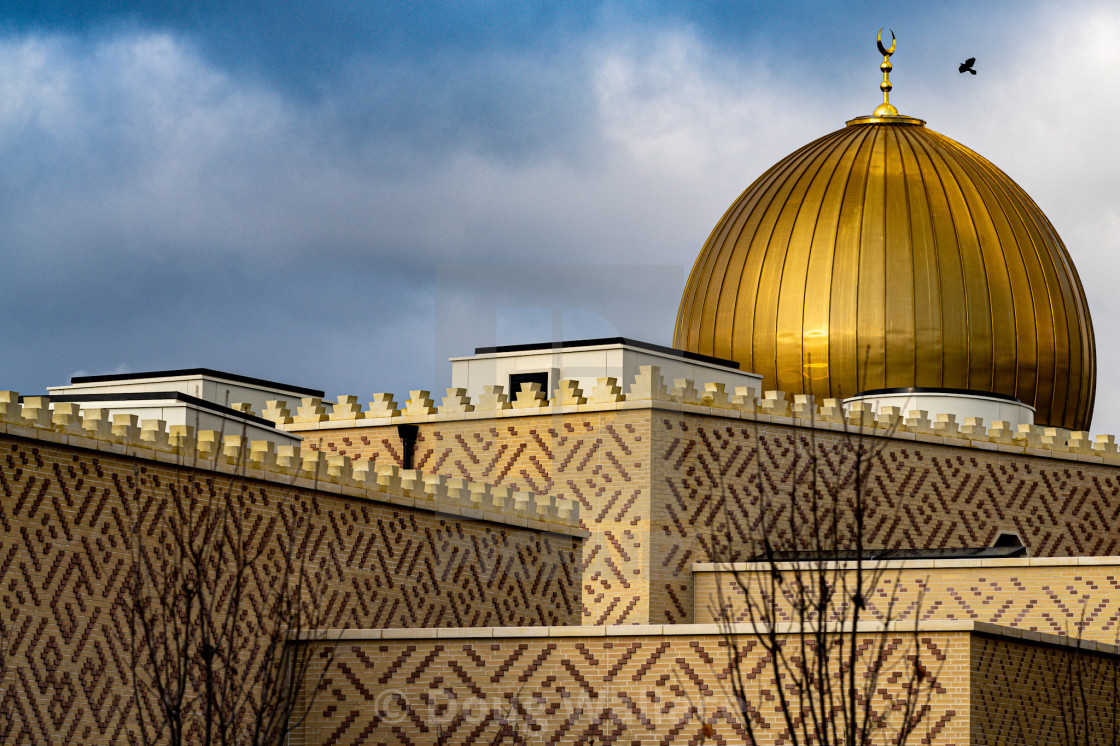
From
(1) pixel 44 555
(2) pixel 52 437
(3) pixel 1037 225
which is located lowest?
(1) pixel 44 555

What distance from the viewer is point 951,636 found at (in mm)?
18703

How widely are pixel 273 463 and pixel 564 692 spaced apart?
4955mm

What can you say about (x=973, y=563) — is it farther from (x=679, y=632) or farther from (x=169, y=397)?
(x=169, y=397)

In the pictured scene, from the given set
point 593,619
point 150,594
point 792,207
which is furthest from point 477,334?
point 150,594

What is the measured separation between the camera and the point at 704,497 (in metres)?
27.7

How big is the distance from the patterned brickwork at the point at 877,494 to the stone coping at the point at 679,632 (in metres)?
5.96

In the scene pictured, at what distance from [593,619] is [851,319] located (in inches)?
311

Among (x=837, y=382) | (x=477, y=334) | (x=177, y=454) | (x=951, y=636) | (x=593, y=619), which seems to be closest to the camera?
(x=951, y=636)

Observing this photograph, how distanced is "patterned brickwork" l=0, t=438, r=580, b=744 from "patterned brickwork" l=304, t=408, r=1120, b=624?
4.50 metres

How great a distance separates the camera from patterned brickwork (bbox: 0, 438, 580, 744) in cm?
1942

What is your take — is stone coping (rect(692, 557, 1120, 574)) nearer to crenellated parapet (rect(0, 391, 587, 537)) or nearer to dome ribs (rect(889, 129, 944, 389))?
crenellated parapet (rect(0, 391, 587, 537))

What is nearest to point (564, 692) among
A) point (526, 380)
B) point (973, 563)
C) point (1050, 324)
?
point (973, 563)

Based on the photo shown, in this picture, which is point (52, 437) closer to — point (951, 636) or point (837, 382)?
point (951, 636)

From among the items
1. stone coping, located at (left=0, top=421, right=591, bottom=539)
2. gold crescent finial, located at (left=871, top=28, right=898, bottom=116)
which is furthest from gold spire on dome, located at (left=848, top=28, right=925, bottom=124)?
stone coping, located at (left=0, top=421, right=591, bottom=539)
